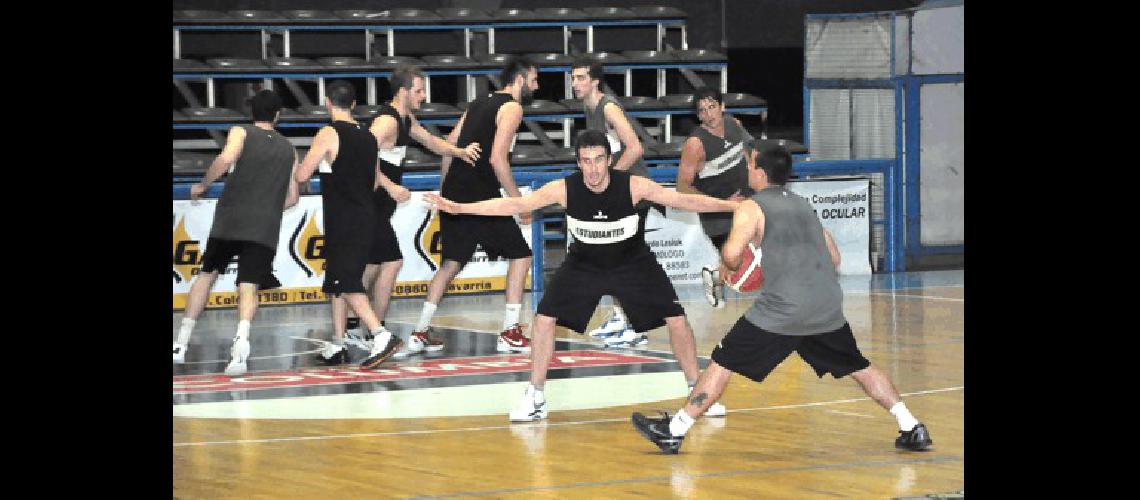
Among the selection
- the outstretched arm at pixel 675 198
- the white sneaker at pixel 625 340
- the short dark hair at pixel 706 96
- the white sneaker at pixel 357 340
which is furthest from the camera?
the white sneaker at pixel 625 340

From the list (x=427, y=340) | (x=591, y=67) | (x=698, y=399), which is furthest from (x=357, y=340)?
(x=698, y=399)

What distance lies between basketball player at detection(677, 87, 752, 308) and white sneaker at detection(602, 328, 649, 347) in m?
0.71

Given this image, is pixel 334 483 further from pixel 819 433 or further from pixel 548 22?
pixel 548 22

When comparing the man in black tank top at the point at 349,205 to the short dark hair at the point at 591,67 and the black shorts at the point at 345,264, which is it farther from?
the short dark hair at the point at 591,67

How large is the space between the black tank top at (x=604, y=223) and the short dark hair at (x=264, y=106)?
3.28 meters

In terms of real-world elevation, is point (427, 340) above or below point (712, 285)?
below

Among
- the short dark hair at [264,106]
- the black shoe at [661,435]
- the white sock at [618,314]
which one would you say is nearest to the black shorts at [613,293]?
the black shoe at [661,435]

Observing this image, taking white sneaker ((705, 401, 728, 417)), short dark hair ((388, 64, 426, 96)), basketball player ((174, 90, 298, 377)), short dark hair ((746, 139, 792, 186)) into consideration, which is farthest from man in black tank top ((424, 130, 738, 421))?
short dark hair ((388, 64, 426, 96))

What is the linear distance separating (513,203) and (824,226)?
10.4 meters

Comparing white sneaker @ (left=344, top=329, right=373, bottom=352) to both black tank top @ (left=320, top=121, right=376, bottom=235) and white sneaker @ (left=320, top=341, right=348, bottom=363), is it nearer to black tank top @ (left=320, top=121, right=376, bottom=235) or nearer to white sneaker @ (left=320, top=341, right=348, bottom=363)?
white sneaker @ (left=320, top=341, right=348, bottom=363)

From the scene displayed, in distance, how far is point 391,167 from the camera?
12.3 metres

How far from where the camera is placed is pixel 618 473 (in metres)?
7.44

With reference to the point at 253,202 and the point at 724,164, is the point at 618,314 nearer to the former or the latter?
the point at 724,164

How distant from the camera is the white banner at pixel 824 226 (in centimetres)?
1781
